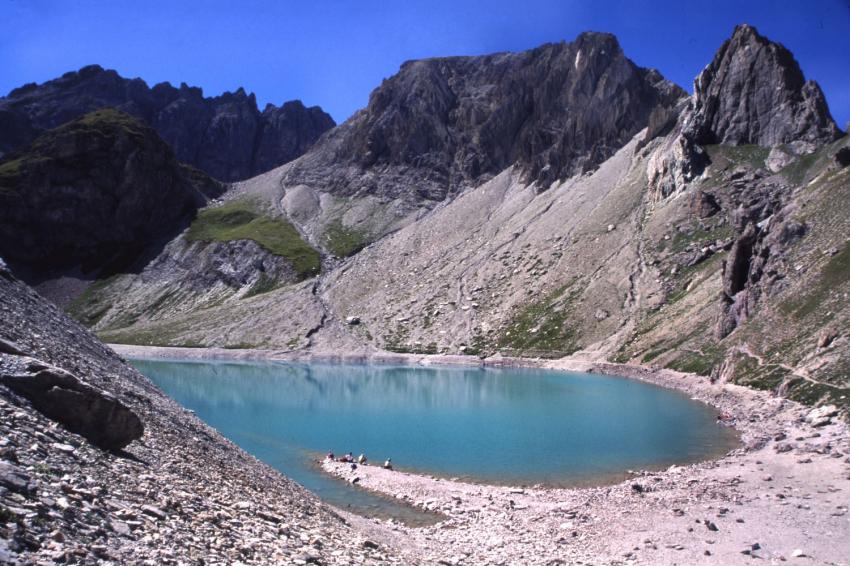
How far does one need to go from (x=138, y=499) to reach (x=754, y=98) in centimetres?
16169

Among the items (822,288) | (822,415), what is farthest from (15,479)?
(822,288)

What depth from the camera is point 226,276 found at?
19600 centimetres

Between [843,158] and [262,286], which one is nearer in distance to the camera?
[843,158]

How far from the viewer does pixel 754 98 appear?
14362 cm

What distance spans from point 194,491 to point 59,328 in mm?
16180

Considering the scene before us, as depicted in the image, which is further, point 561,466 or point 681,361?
point 681,361

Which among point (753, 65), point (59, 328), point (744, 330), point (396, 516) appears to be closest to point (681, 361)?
point (744, 330)

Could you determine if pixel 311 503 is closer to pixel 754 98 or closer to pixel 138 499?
pixel 138 499

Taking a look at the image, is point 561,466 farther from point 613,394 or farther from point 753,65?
point 753,65

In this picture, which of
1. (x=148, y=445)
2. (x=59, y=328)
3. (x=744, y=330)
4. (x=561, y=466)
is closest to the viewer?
(x=148, y=445)

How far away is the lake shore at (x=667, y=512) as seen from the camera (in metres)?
23.7

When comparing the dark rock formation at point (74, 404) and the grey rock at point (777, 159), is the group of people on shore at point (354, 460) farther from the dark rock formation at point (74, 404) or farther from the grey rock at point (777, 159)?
the grey rock at point (777, 159)

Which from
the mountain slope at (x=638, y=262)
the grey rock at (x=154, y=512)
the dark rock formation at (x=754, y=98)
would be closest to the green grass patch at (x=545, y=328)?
the mountain slope at (x=638, y=262)

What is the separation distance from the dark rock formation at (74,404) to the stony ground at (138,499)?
0.40 meters
